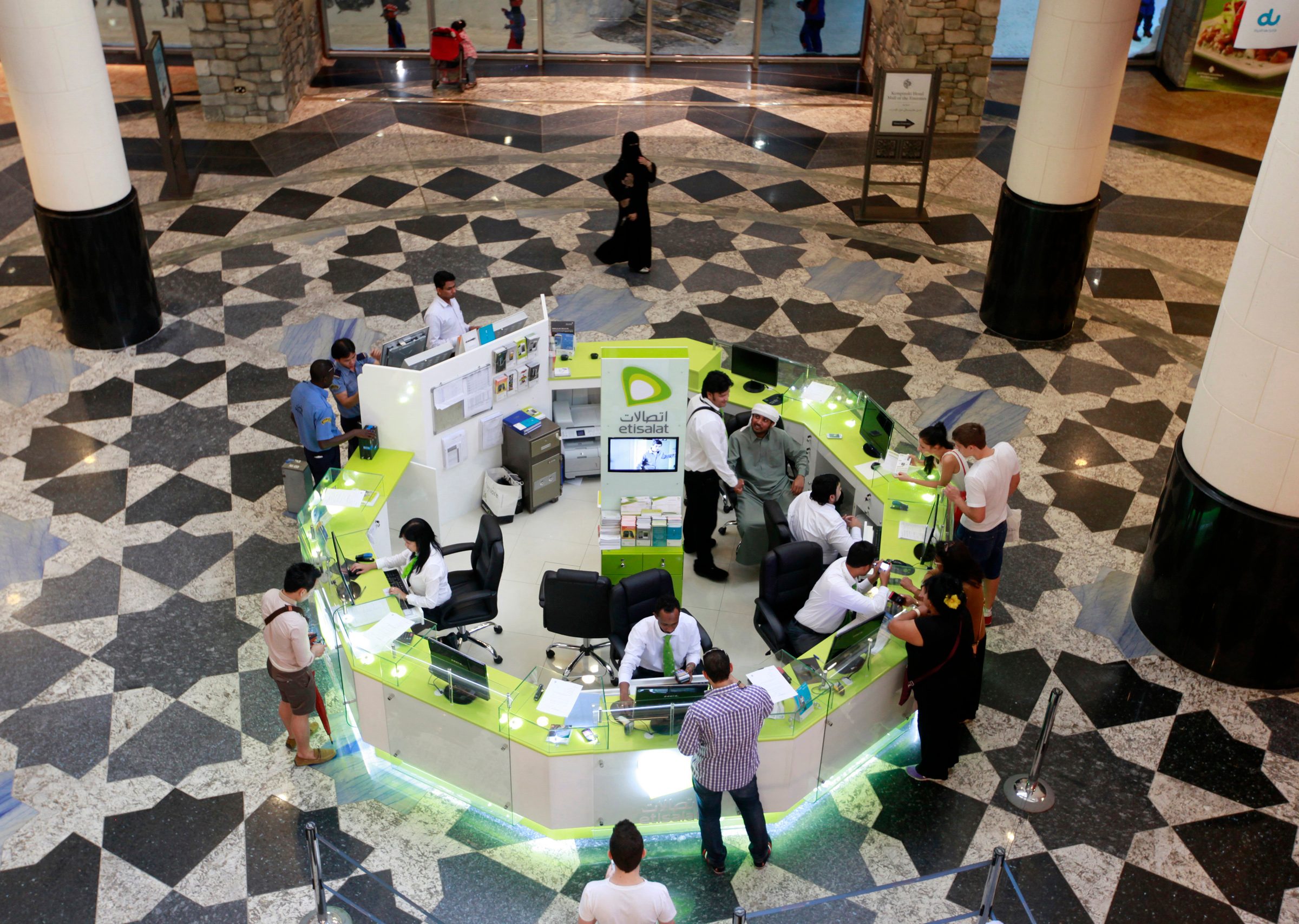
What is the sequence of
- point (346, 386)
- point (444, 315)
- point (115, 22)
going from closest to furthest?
point (346, 386), point (444, 315), point (115, 22)

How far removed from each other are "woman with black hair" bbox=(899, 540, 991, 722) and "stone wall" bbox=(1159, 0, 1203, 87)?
11941mm

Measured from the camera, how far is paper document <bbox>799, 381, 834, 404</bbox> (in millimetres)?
8109

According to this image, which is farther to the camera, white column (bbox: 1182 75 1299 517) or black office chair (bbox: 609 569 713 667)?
black office chair (bbox: 609 569 713 667)

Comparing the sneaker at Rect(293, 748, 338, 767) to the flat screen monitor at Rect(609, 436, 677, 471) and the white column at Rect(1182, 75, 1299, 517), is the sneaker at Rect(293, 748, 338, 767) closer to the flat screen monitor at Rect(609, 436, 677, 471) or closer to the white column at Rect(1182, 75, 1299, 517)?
the flat screen monitor at Rect(609, 436, 677, 471)

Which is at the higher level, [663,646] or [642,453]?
[642,453]

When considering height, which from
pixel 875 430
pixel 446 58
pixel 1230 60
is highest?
pixel 1230 60

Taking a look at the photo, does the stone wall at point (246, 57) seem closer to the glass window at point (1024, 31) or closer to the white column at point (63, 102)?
the white column at point (63, 102)

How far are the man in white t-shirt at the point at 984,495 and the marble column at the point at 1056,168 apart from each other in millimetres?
3475

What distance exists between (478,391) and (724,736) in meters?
3.43

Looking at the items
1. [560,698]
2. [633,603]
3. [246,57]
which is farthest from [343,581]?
[246,57]

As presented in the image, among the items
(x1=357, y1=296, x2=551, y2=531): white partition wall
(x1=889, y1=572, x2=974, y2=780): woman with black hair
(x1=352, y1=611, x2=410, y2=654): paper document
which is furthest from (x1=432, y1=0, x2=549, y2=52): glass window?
(x1=889, y1=572, x2=974, y2=780): woman with black hair

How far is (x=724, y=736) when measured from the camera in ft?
16.9

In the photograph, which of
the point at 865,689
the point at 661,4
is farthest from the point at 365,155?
the point at 865,689

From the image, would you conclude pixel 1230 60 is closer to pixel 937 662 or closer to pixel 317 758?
pixel 937 662
